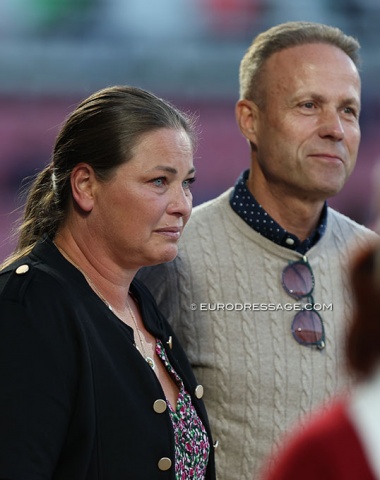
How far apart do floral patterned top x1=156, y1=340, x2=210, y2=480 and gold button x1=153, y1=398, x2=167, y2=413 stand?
7 cm

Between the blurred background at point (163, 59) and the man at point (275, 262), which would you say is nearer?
the man at point (275, 262)

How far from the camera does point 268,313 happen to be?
258 centimetres

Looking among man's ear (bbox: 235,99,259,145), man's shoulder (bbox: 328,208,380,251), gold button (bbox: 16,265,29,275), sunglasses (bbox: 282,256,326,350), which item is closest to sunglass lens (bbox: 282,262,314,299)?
sunglasses (bbox: 282,256,326,350)

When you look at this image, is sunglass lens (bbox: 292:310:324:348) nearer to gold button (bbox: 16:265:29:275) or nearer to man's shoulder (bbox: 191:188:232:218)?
man's shoulder (bbox: 191:188:232:218)

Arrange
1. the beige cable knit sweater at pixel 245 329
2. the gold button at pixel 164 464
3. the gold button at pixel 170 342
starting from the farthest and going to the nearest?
the beige cable knit sweater at pixel 245 329, the gold button at pixel 170 342, the gold button at pixel 164 464

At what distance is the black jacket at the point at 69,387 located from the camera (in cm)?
184

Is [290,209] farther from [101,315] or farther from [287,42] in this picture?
[101,315]

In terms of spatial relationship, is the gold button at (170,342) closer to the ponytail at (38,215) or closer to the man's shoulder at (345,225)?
the ponytail at (38,215)

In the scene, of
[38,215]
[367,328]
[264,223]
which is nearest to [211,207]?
[264,223]

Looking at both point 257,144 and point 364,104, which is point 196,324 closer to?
point 257,144

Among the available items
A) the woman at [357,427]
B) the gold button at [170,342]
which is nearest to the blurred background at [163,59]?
the gold button at [170,342]

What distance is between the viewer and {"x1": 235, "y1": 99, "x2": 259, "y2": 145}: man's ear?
9.11 feet

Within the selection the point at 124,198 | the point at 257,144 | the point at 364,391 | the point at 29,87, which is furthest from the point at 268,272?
the point at 29,87

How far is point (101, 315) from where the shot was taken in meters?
2.06
